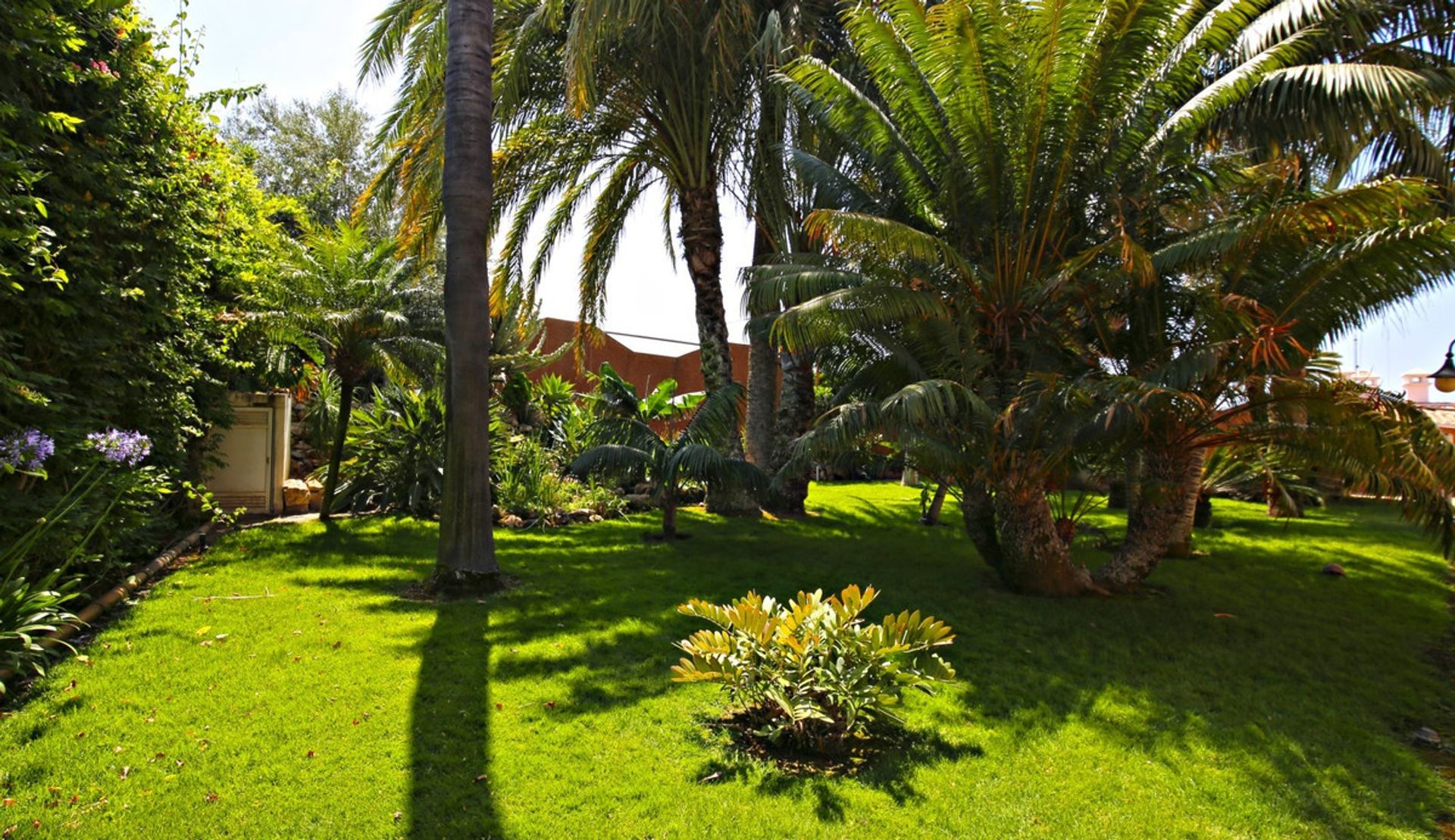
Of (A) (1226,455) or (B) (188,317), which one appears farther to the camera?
(A) (1226,455)

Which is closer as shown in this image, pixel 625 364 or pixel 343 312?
pixel 343 312

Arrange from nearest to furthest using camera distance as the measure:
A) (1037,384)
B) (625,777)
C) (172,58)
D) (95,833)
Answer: (95,833) < (625,777) < (172,58) < (1037,384)

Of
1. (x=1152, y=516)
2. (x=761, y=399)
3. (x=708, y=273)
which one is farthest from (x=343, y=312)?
(x=1152, y=516)

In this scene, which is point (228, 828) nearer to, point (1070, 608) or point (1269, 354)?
point (1070, 608)

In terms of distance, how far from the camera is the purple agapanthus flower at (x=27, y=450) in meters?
4.16

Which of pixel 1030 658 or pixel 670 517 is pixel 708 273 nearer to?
pixel 670 517

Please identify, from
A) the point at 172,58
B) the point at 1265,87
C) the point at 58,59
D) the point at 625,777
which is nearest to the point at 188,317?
the point at 172,58

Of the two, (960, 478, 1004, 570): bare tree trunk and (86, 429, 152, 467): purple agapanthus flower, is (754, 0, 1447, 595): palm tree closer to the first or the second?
(960, 478, 1004, 570): bare tree trunk

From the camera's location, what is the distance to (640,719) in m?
Answer: 4.43

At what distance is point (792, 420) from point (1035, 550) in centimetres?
550

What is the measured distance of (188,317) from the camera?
6.96 meters

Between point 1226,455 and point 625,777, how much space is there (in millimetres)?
7432

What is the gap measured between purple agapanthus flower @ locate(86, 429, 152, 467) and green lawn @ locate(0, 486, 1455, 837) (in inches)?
46.3

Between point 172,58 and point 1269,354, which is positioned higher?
point 172,58
